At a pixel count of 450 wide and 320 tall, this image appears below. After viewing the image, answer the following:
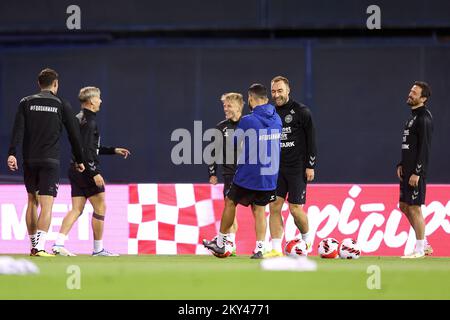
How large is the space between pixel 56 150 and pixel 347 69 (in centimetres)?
1056

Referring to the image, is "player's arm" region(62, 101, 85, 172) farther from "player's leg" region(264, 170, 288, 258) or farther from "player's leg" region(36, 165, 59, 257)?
"player's leg" region(264, 170, 288, 258)

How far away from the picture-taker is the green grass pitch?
8086mm

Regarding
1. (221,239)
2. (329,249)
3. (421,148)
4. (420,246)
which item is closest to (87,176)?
(221,239)

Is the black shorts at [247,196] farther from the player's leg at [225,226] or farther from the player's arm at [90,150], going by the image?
the player's arm at [90,150]

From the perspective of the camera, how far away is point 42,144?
10.5 meters

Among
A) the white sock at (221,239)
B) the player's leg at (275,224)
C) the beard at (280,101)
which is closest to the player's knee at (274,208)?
the player's leg at (275,224)

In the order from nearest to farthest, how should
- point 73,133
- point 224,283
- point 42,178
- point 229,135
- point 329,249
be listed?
point 224,283
point 42,178
point 73,133
point 329,249
point 229,135

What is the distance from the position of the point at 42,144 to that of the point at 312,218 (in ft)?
14.5

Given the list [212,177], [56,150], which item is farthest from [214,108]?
[56,150]

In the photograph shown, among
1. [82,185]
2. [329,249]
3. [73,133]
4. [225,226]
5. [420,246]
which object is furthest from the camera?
[420,246]

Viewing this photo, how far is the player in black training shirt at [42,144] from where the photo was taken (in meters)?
10.5

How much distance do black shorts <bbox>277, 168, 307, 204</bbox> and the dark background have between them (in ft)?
28.9

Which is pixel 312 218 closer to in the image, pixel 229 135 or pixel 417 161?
pixel 229 135
